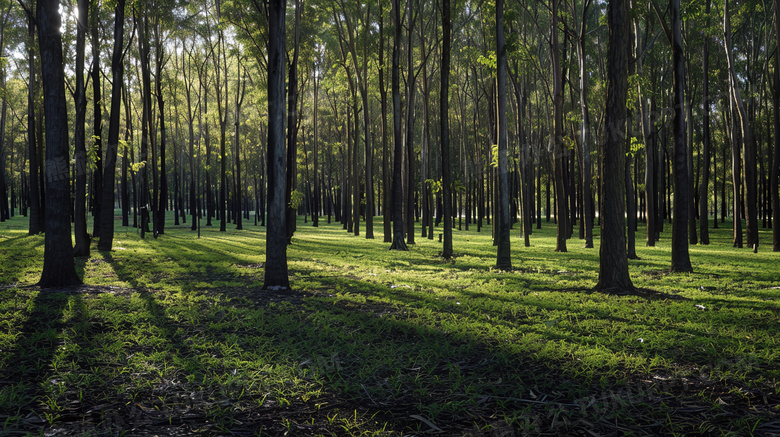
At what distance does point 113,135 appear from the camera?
526 inches

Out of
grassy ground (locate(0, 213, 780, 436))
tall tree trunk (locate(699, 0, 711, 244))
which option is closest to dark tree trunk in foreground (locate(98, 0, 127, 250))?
grassy ground (locate(0, 213, 780, 436))

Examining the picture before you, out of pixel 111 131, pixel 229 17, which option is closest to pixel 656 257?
pixel 111 131

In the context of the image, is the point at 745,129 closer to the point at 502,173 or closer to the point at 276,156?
the point at 502,173

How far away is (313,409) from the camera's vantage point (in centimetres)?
357

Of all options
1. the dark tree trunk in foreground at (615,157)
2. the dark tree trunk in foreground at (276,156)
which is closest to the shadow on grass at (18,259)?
the dark tree trunk in foreground at (276,156)

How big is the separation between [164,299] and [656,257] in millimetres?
13597

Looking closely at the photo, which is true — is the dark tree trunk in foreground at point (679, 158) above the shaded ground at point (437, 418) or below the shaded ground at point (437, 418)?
above

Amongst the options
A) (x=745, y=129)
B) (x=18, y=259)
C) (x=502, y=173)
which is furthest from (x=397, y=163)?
(x=745, y=129)

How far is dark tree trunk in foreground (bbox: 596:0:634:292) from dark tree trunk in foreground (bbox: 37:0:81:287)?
8.82m

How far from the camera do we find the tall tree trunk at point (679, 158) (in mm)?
10273

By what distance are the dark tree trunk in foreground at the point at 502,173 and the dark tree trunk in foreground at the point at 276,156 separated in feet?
18.9

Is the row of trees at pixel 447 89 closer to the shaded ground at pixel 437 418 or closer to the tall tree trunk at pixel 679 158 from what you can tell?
the tall tree trunk at pixel 679 158

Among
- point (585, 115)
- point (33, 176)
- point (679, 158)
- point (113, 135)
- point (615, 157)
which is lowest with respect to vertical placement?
point (615, 157)

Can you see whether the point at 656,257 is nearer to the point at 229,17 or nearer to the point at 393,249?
the point at 393,249
